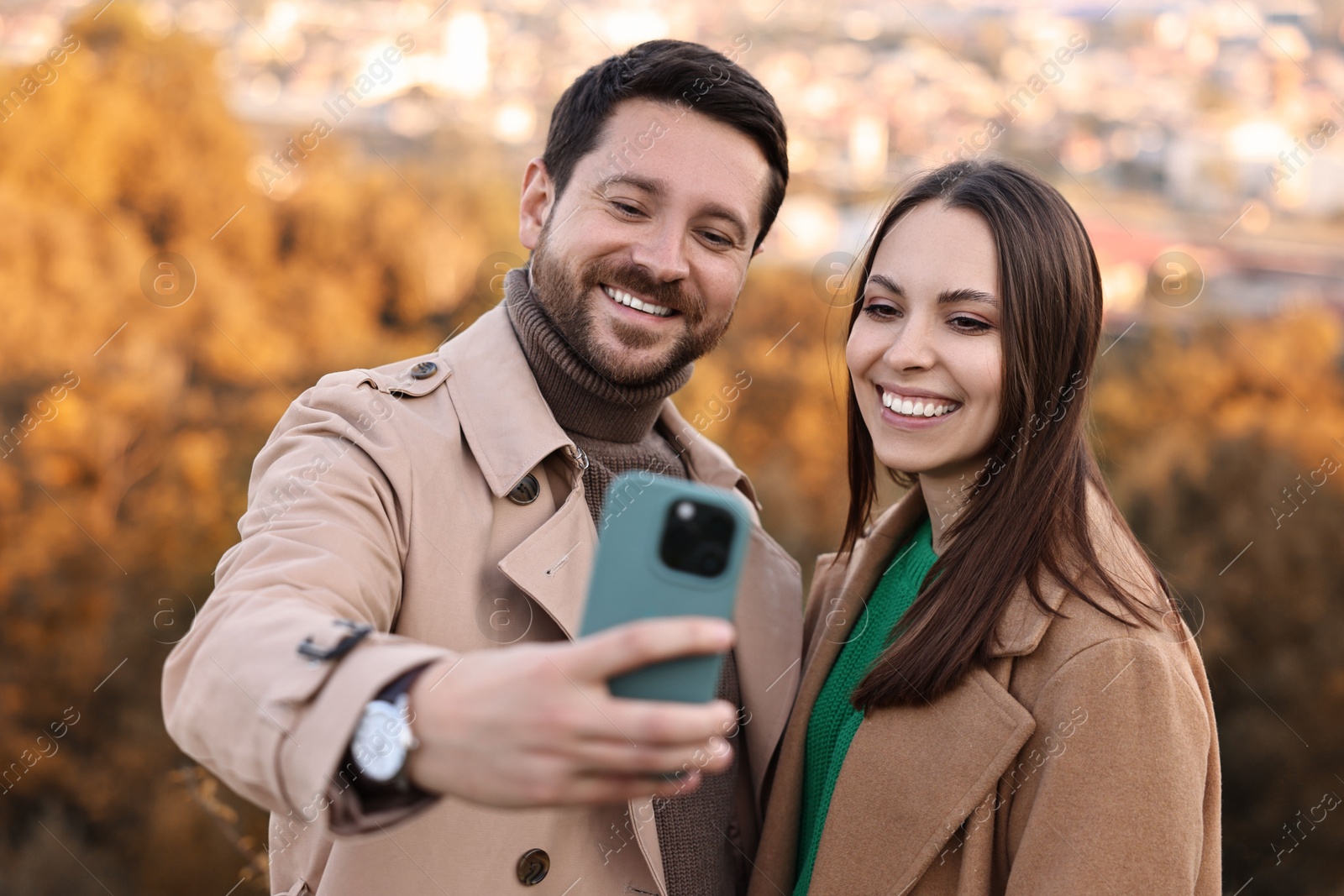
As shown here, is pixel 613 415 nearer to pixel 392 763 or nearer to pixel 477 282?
pixel 392 763

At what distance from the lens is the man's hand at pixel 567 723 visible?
102cm

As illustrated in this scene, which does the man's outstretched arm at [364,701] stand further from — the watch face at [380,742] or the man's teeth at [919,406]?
the man's teeth at [919,406]

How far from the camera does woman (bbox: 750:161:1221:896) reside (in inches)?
72.5

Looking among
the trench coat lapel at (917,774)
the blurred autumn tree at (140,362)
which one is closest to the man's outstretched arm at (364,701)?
the trench coat lapel at (917,774)

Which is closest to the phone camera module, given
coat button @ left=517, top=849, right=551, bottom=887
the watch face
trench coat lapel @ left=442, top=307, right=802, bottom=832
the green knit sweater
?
the watch face

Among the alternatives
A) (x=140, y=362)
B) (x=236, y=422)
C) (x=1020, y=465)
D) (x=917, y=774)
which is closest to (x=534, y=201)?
(x=1020, y=465)

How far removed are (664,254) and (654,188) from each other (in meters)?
0.17

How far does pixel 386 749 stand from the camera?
1.14 m

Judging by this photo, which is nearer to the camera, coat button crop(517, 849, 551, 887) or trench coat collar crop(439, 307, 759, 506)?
coat button crop(517, 849, 551, 887)

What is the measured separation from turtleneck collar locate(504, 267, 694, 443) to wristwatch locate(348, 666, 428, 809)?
1402mm

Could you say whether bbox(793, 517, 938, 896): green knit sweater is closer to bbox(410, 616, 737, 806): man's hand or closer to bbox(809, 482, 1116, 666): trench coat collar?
bbox(809, 482, 1116, 666): trench coat collar

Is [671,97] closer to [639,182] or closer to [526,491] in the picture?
[639,182]

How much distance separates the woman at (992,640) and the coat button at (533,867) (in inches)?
23.6

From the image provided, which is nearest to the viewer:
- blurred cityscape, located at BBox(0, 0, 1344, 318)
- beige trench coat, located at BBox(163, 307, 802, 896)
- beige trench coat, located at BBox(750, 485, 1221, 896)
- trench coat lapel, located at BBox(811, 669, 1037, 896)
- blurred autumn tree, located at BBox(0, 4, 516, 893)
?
beige trench coat, located at BBox(163, 307, 802, 896)
